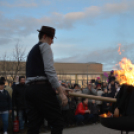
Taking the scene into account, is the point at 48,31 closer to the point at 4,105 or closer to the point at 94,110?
the point at 4,105

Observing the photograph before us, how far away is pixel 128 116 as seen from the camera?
3498mm

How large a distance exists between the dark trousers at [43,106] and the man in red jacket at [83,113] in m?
5.45

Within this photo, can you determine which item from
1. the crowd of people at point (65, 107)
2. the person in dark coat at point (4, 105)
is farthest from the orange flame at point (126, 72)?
the person in dark coat at point (4, 105)

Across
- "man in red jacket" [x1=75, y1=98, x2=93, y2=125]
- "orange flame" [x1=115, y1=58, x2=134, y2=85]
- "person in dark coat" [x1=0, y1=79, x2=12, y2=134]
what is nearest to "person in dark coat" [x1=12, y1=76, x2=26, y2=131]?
"person in dark coat" [x1=0, y1=79, x2=12, y2=134]

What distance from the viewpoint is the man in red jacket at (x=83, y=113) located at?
8.33 meters

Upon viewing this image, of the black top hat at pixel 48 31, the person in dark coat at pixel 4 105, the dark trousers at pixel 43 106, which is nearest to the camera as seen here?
the dark trousers at pixel 43 106

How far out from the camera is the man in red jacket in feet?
27.3

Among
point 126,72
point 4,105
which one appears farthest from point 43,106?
point 4,105

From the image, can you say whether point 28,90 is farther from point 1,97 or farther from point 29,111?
point 1,97

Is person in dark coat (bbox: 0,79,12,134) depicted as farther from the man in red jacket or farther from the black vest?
the black vest

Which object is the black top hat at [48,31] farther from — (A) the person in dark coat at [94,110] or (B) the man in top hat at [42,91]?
(A) the person in dark coat at [94,110]

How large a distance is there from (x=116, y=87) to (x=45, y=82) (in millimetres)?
6693

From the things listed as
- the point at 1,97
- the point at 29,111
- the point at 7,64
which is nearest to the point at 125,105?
the point at 29,111

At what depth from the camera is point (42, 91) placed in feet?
9.71
